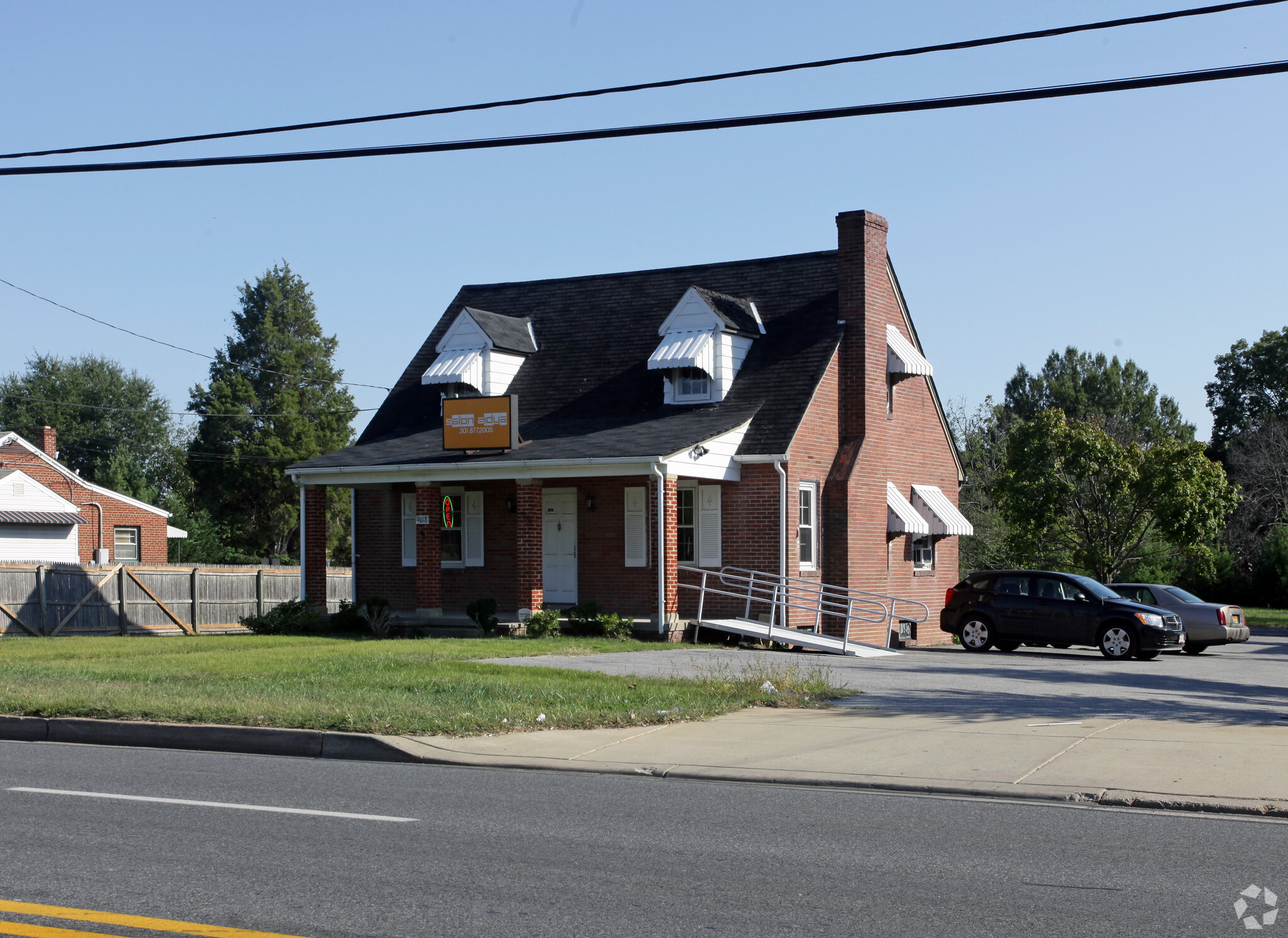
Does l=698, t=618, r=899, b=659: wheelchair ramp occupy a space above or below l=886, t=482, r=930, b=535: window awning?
below

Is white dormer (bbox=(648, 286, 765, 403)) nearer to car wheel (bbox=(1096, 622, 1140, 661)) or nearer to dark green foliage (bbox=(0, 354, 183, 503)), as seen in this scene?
car wheel (bbox=(1096, 622, 1140, 661))

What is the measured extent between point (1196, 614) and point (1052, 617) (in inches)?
180

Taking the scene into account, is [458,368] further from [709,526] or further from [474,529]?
[709,526]

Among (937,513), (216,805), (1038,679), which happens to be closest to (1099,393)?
(937,513)

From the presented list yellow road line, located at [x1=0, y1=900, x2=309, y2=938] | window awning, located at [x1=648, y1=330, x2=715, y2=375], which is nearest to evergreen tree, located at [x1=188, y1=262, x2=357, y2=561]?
window awning, located at [x1=648, y1=330, x2=715, y2=375]

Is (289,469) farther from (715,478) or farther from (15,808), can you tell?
(15,808)

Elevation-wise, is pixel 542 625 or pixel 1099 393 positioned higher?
pixel 1099 393

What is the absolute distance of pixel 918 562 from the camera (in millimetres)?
29031

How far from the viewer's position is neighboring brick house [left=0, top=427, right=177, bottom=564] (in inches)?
1791

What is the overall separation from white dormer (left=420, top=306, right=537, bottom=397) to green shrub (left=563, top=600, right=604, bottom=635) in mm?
6474

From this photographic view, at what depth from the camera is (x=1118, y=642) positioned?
72.2ft

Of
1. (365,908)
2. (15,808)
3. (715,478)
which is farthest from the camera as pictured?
(715,478)

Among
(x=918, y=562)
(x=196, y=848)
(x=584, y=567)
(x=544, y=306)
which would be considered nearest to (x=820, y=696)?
(x=196, y=848)

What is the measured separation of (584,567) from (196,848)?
61.4ft
